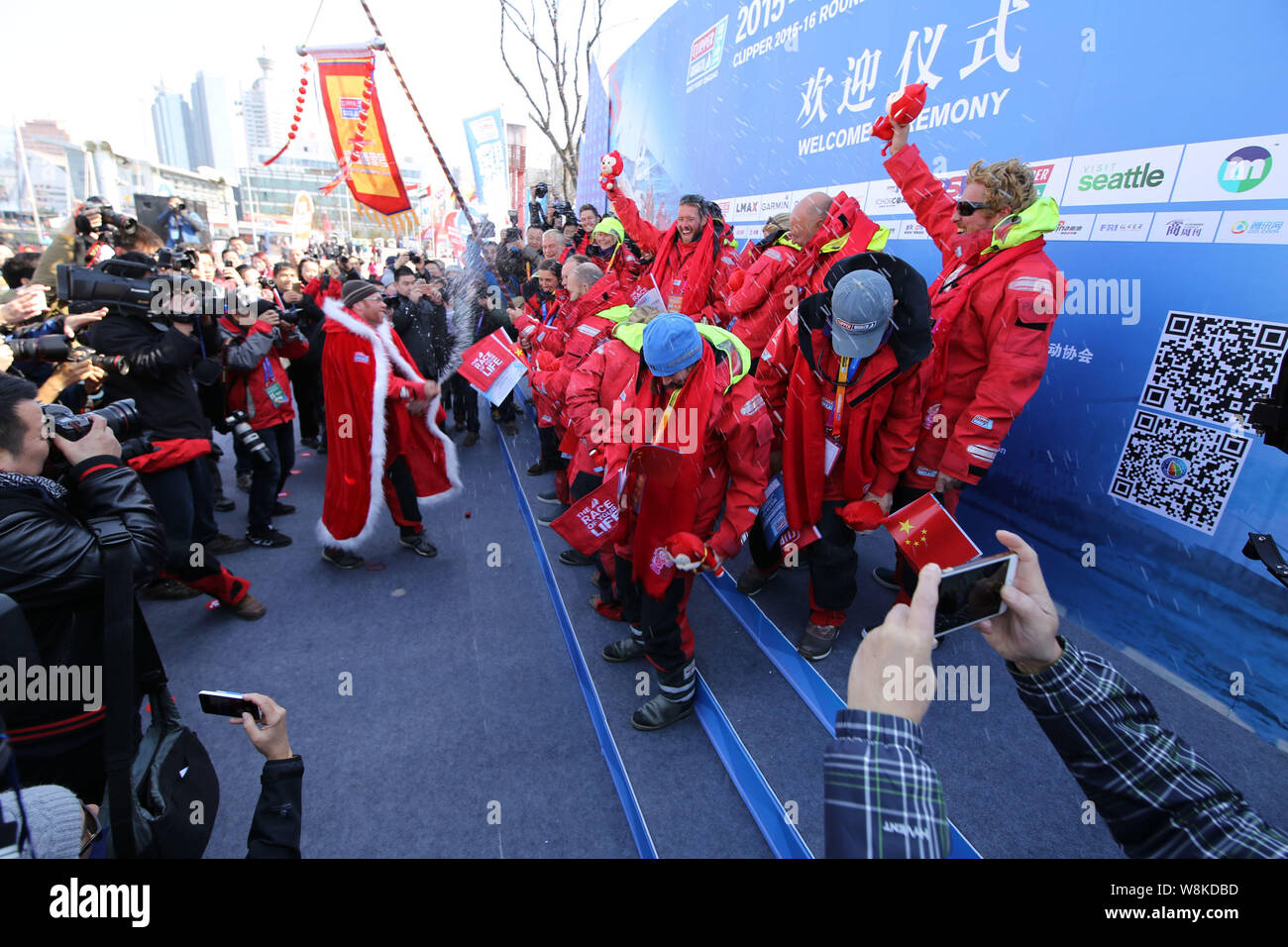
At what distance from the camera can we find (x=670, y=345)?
2385mm

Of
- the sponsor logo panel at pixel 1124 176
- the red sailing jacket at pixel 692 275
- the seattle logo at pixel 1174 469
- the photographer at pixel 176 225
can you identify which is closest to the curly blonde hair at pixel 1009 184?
the sponsor logo panel at pixel 1124 176

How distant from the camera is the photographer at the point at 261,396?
4305 millimetres

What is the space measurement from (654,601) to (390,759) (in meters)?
1.36

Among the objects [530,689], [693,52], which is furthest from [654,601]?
Result: [693,52]

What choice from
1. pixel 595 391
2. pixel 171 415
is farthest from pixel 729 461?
pixel 171 415

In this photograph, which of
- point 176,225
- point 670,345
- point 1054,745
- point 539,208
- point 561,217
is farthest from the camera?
point 539,208

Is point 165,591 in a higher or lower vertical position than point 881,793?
lower

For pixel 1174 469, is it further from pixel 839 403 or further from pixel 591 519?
pixel 591 519

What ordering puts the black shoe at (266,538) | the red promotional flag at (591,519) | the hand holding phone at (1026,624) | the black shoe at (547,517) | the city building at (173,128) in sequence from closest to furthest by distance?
1. the hand holding phone at (1026,624)
2. the red promotional flag at (591,519)
3. the black shoe at (266,538)
4. the black shoe at (547,517)
5. the city building at (173,128)

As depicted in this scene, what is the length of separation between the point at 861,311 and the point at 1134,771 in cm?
194

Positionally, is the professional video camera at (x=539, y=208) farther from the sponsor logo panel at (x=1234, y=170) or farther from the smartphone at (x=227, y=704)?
the smartphone at (x=227, y=704)

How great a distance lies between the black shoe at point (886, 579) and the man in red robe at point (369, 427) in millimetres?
3158

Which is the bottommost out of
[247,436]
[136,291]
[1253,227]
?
[247,436]

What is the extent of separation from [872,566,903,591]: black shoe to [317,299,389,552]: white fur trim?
11.1ft
